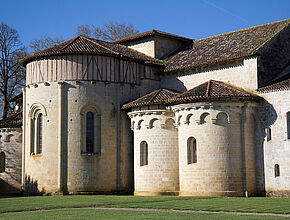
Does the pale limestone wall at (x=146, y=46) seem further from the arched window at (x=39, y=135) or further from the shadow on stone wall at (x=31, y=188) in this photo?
the shadow on stone wall at (x=31, y=188)

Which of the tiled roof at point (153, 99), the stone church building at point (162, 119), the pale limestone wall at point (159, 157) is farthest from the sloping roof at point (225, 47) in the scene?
the pale limestone wall at point (159, 157)

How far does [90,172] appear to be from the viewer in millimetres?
33969

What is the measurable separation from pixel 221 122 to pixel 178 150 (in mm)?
3775

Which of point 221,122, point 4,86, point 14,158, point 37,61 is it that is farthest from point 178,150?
point 4,86

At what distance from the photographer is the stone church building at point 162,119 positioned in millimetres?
30906

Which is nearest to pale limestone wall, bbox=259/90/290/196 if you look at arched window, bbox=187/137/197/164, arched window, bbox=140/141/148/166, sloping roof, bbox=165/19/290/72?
sloping roof, bbox=165/19/290/72

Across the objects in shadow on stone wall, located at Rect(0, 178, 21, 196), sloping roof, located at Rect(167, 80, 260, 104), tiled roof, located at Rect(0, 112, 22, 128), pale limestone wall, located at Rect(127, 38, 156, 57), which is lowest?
shadow on stone wall, located at Rect(0, 178, 21, 196)

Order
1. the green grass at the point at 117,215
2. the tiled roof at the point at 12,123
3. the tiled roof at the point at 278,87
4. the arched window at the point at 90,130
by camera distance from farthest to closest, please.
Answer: the tiled roof at the point at 12,123 → the arched window at the point at 90,130 → the tiled roof at the point at 278,87 → the green grass at the point at 117,215

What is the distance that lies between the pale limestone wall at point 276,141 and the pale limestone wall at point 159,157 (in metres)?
5.84

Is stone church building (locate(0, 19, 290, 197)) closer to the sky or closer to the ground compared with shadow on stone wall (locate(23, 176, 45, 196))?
closer to the sky

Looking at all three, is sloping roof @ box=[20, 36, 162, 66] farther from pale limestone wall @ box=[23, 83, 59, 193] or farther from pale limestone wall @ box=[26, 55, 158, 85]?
pale limestone wall @ box=[23, 83, 59, 193]

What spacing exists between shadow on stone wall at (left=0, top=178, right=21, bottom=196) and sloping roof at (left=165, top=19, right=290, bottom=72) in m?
15.9

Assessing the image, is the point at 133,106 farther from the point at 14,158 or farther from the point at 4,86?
the point at 4,86

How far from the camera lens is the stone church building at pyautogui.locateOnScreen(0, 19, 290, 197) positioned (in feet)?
101
